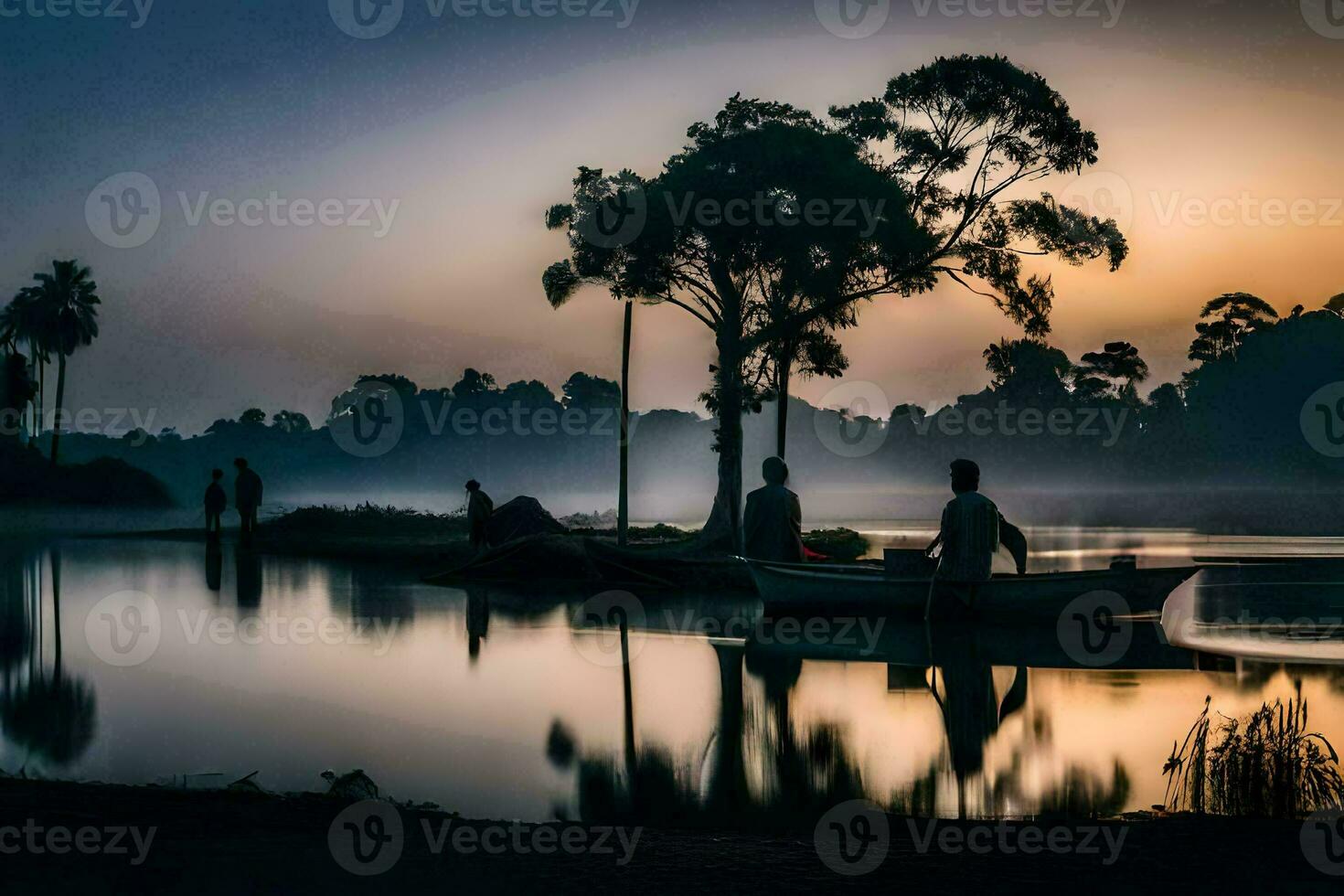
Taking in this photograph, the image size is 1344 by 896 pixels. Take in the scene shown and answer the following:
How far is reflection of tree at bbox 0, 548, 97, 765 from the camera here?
926cm

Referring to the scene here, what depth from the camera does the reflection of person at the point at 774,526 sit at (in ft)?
59.4

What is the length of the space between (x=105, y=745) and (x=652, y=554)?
1981 centimetres

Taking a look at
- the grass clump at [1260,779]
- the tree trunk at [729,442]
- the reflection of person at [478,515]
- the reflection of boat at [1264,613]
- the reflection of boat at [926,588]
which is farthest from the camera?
the tree trunk at [729,442]

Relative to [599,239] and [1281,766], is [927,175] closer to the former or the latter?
[599,239]

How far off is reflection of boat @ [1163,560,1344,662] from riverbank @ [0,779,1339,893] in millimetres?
9879

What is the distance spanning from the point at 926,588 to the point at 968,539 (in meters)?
0.98

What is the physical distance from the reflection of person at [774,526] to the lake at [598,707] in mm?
1170

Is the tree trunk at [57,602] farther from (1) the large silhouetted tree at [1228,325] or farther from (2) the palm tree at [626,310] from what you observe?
(1) the large silhouetted tree at [1228,325]

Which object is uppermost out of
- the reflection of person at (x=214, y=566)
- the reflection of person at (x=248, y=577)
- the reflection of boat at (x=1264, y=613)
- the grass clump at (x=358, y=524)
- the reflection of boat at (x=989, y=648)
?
the grass clump at (x=358, y=524)

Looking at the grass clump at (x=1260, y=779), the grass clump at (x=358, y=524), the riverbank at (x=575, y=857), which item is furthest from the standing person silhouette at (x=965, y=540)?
the grass clump at (x=358, y=524)

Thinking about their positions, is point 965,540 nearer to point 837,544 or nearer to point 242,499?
point 837,544

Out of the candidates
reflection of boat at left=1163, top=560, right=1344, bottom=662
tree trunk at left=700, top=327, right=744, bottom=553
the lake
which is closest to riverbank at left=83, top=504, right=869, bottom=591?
tree trunk at left=700, top=327, right=744, bottom=553

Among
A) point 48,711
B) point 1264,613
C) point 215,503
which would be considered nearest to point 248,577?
point 215,503

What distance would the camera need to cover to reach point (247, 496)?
36688mm
